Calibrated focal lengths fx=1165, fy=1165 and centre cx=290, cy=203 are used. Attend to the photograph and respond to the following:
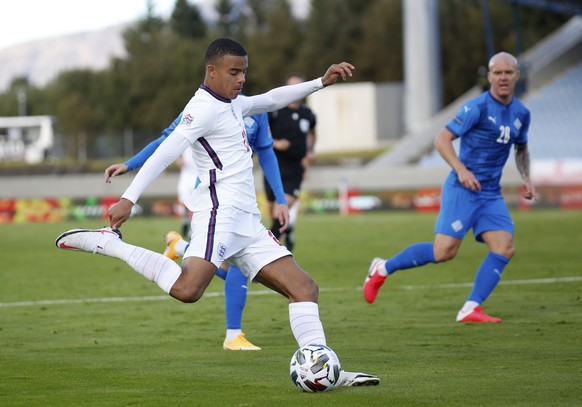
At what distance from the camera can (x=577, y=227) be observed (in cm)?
2430

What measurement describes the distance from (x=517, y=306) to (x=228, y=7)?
106m

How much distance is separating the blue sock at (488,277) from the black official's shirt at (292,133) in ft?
15.0

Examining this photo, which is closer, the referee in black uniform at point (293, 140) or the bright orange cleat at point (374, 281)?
the bright orange cleat at point (374, 281)

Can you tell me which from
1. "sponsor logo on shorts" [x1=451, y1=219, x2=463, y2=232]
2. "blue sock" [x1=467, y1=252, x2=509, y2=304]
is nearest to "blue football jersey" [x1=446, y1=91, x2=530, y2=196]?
"sponsor logo on shorts" [x1=451, y1=219, x2=463, y2=232]

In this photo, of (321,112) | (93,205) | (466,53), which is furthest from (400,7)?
(93,205)

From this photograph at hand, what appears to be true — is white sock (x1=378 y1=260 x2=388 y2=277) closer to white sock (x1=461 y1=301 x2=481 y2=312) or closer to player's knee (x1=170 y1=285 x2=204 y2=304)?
white sock (x1=461 y1=301 x2=481 y2=312)

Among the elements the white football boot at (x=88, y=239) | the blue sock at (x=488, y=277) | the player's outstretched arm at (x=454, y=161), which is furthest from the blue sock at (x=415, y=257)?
the white football boot at (x=88, y=239)

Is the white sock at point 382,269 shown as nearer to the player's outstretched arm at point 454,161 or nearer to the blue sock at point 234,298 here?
the player's outstretched arm at point 454,161

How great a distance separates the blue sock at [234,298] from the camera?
8938 millimetres

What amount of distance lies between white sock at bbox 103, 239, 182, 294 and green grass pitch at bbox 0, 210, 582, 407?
0.66 m

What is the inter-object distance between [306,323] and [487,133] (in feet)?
12.5

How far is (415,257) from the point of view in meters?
10.5

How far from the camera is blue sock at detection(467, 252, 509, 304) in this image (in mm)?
10289

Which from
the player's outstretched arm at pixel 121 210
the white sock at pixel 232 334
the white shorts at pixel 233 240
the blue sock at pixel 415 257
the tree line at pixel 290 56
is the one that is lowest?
the white sock at pixel 232 334
